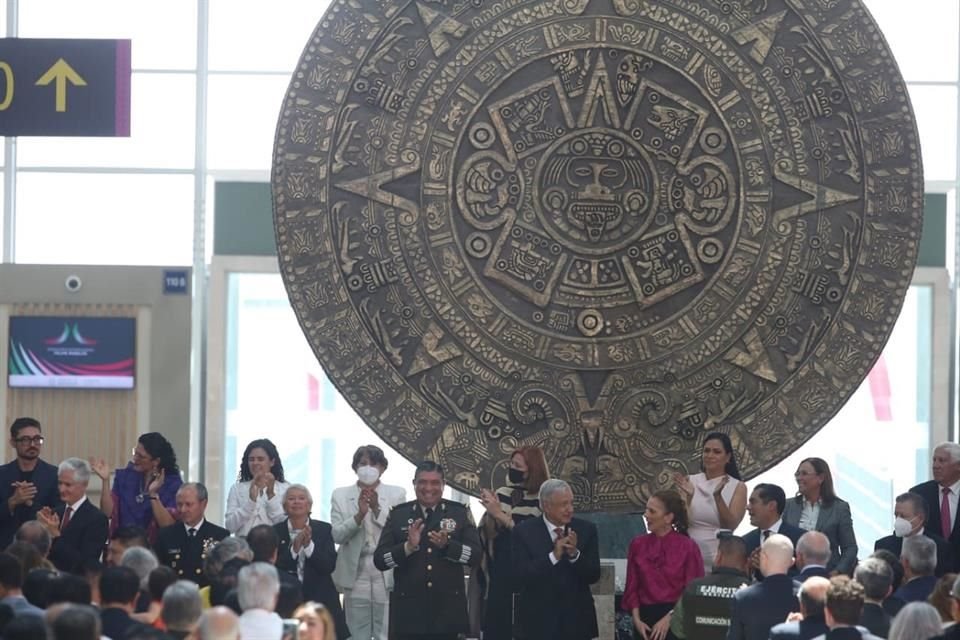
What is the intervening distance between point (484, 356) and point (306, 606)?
181 inches

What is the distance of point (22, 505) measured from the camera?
1102 cm

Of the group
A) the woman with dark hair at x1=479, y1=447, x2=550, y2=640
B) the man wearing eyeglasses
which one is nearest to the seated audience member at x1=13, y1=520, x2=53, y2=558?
the man wearing eyeglasses

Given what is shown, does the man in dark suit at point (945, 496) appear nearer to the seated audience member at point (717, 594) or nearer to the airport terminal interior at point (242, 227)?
the seated audience member at point (717, 594)

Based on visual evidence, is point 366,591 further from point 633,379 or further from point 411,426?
point 633,379

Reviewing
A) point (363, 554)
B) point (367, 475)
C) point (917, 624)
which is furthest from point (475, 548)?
point (917, 624)

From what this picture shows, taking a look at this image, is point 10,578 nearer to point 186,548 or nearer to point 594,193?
point 186,548

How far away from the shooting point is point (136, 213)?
1430 centimetres

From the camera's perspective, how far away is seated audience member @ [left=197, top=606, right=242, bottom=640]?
710cm

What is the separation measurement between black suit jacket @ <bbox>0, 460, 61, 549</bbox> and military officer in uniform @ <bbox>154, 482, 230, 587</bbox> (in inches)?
42.3

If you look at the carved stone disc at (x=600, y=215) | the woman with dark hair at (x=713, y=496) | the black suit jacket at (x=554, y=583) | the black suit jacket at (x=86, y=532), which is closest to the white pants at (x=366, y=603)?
the carved stone disc at (x=600, y=215)

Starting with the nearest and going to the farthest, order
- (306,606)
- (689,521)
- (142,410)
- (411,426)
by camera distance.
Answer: (306,606), (689,521), (411,426), (142,410)

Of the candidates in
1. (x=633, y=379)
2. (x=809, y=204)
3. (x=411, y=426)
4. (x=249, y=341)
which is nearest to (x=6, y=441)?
(x=249, y=341)

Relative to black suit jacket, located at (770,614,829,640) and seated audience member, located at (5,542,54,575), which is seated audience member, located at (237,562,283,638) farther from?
black suit jacket, located at (770,614,829,640)

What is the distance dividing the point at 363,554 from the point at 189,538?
1374mm
